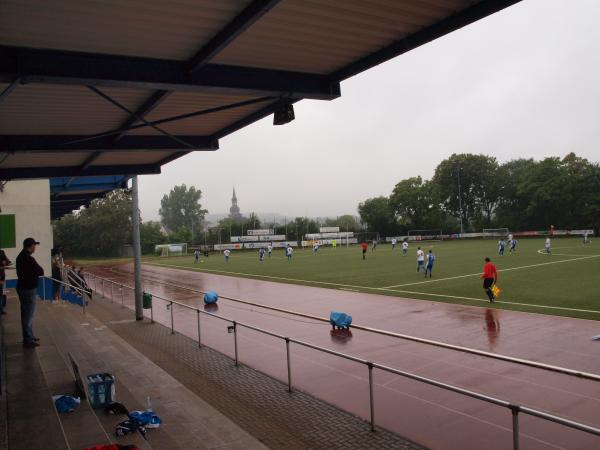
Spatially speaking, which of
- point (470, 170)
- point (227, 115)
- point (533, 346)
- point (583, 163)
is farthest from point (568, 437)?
point (470, 170)

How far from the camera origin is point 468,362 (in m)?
9.73

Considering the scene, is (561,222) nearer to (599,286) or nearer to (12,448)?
(599,286)

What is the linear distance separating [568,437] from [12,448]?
22.1 feet

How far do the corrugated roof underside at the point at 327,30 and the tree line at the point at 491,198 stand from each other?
7819cm

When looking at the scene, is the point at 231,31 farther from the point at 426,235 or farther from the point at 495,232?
the point at 495,232

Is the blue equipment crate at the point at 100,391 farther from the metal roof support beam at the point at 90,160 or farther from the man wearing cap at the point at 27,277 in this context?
the metal roof support beam at the point at 90,160

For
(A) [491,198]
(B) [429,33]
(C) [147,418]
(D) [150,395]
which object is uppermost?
(A) [491,198]

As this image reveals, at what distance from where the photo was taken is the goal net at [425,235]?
8425 cm

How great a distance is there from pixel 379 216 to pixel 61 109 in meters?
84.0

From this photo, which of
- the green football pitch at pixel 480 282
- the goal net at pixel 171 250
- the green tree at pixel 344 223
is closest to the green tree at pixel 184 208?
the green tree at pixel 344 223

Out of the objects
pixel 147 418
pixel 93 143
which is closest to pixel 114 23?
pixel 147 418

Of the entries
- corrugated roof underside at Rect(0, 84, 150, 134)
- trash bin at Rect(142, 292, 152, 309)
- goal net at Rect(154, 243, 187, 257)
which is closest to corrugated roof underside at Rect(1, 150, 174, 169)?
corrugated roof underside at Rect(0, 84, 150, 134)

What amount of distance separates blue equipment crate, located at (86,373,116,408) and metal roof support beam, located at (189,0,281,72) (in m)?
4.55

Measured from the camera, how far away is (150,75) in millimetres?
5945
